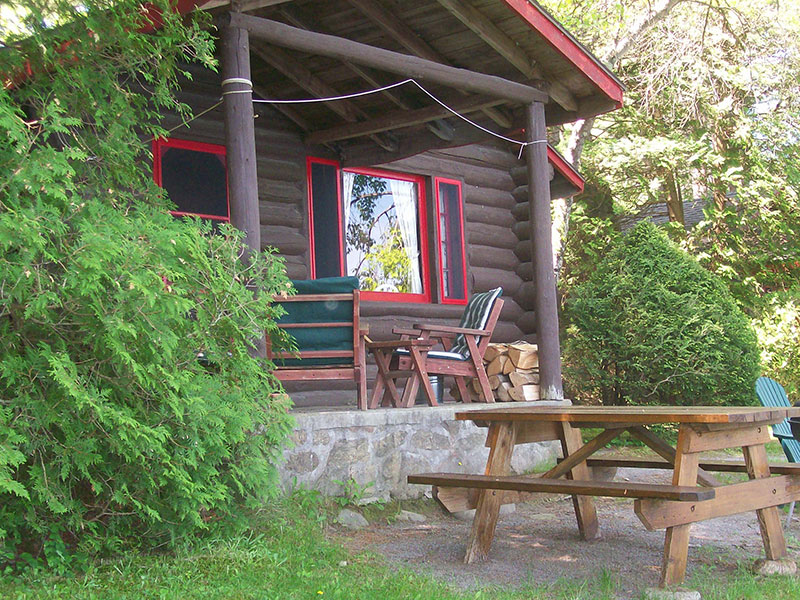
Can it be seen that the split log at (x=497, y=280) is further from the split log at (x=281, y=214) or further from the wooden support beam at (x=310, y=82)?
the split log at (x=281, y=214)

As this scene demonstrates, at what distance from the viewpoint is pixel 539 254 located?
7.72 m

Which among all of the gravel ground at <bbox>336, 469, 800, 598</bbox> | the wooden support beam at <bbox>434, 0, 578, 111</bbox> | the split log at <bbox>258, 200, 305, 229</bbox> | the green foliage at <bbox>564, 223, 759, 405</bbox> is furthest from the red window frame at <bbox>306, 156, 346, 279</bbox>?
the gravel ground at <bbox>336, 469, 800, 598</bbox>

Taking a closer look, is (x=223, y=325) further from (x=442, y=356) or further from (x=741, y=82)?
(x=741, y=82)

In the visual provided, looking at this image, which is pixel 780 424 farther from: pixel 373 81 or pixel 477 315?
pixel 373 81

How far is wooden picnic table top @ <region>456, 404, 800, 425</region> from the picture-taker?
3992 mm

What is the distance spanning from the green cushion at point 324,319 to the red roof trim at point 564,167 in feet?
14.4

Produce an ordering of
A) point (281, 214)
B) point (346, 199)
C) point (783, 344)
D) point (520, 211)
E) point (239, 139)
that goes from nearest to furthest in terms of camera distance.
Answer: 1. point (239, 139)
2. point (281, 214)
3. point (346, 199)
4. point (520, 211)
5. point (783, 344)

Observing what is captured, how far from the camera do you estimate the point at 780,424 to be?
19.4ft

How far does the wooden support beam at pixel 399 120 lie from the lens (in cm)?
773

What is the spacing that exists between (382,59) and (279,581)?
Result: 405 centimetres

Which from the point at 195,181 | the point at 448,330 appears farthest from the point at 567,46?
the point at 195,181

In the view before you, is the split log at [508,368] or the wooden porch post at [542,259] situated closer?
the wooden porch post at [542,259]

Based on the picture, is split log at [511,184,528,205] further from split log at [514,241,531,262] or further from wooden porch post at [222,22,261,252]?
wooden porch post at [222,22,261,252]

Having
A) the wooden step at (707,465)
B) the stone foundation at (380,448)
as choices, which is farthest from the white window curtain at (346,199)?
the wooden step at (707,465)
